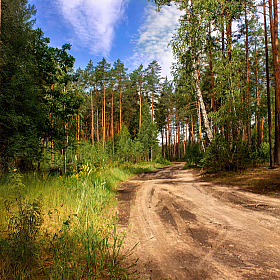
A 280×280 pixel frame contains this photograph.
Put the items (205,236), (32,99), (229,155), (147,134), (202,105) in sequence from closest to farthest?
Result: (205,236)
(32,99)
(229,155)
(202,105)
(147,134)

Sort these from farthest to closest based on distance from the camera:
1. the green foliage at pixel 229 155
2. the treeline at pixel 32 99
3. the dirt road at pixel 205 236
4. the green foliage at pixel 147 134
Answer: the green foliage at pixel 147 134, the green foliage at pixel 229 155, the treeline at pixel 32 99, the dirt road at pixel 205 236

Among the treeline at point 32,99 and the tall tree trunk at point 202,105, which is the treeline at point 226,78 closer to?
the tall tree trunk at point 202,105

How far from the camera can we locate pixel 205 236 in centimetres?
316

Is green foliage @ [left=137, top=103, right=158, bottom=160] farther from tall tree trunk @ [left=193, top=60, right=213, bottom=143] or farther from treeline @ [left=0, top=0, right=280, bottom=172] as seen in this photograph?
tall tree trunk @ [left=193, top=60, right=213, bottom=143]

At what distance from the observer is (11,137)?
797 centimetres

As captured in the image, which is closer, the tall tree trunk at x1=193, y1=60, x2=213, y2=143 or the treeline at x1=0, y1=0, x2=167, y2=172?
the treeline at x1=0, y1=0, x2=167, y2=172

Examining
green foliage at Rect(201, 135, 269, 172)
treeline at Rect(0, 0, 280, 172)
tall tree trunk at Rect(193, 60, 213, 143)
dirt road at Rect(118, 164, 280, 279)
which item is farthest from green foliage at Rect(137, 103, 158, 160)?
dirt road at Rect(118, 164, 280, 279)

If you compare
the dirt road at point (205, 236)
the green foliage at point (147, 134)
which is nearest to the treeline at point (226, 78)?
the dirt road at point (205, 236)

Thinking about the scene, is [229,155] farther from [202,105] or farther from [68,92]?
[68,92]

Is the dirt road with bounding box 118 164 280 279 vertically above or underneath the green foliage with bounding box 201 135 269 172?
underneath

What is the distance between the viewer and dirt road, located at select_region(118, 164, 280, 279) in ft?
7.32

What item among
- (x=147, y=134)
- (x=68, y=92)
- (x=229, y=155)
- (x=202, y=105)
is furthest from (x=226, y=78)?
(x=147, y=134)

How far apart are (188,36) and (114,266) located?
42.5 feet

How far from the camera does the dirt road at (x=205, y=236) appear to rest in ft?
7.32
